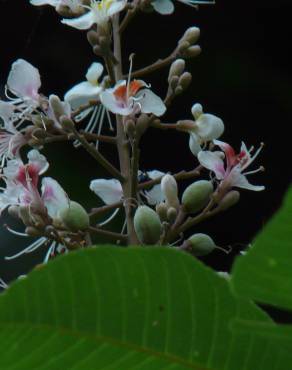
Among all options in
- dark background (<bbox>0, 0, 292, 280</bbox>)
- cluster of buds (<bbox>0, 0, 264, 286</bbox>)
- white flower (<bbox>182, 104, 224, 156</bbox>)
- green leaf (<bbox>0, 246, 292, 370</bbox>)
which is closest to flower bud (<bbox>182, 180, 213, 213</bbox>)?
cluster of buds (<bbox>0, 0, 264, 286</bbox>)

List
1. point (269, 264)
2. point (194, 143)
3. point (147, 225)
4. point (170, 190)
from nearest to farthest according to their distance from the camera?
point (269, 264) → point (147, 225) → point (170, 190) → point (194, 143)

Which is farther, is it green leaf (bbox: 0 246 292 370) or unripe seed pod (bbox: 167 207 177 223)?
unripe seed pod (bbox: 167 207 177 223)

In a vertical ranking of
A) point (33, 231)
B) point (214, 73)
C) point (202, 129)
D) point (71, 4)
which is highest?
point (71, 4)

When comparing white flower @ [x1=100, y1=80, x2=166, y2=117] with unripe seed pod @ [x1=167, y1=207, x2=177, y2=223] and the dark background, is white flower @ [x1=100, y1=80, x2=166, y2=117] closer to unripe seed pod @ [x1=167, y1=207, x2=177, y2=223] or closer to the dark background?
unripe seed pod @ [x1=167, y1=207, x2=177, y2=223]

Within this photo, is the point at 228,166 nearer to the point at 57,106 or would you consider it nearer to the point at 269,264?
the point at 57,106

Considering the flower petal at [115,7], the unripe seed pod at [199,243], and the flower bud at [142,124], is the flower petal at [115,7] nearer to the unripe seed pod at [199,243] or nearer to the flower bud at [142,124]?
the flower bud at [142,124]

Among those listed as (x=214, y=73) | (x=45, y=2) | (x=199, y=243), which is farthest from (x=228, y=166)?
(x=214, y=73)

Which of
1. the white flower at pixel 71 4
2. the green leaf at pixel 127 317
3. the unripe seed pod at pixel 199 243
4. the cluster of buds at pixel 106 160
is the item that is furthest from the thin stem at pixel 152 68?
the green leaf at pixel 127 317
